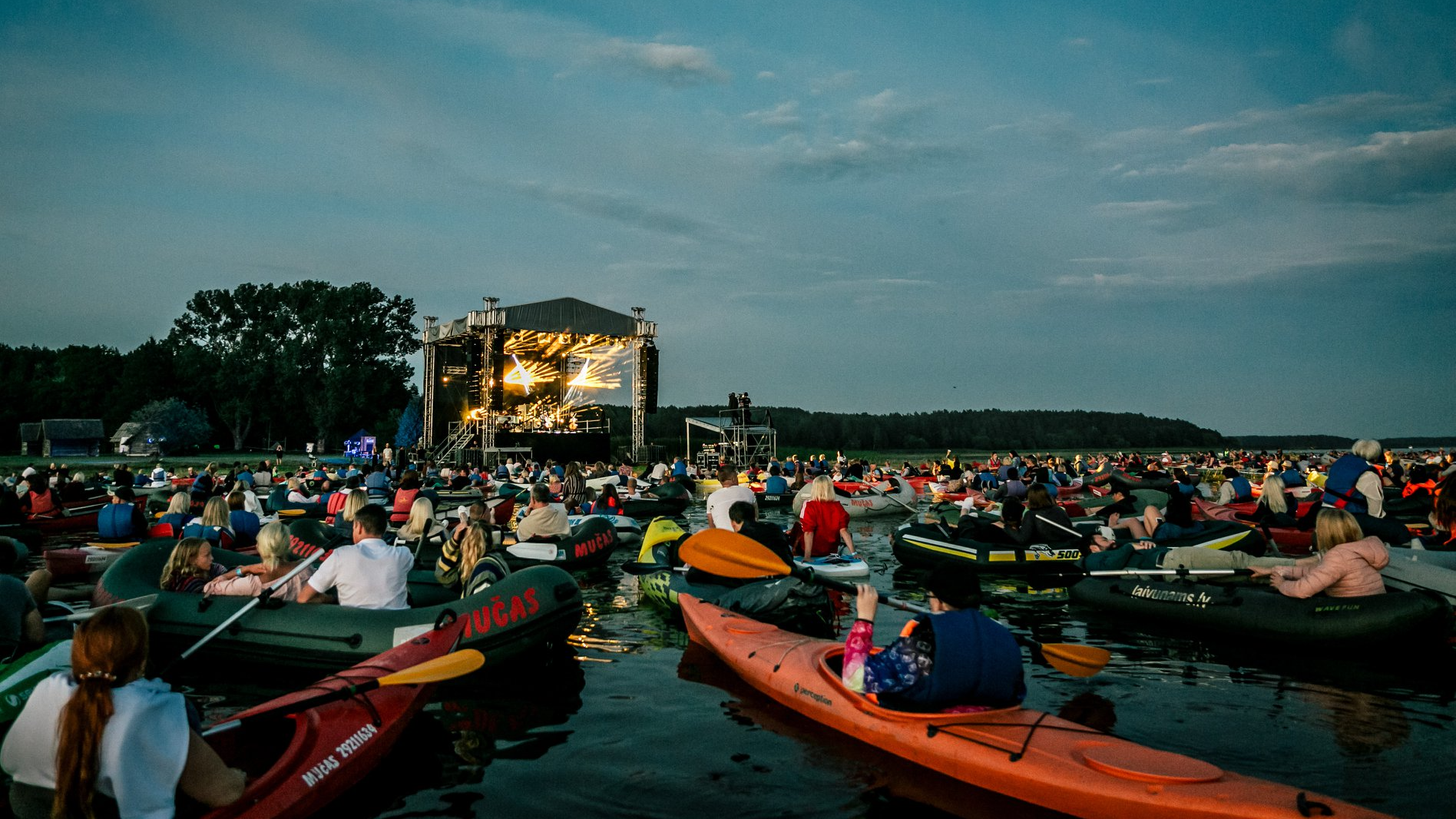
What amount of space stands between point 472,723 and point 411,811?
1323mm

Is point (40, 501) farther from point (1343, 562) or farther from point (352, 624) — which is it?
point (1343, 562)

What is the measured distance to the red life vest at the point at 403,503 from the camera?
13.0m

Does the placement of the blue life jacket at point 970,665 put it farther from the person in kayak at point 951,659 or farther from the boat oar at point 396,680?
the boat oar at point 396,680

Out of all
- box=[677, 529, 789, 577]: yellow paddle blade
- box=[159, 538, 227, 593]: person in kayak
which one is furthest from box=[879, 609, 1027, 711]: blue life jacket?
box=[159, 538, 227, 593]: person in kayak

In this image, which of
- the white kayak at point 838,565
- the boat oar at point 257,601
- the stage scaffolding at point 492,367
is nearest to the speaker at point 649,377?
the stage scaffolding at point 492,367

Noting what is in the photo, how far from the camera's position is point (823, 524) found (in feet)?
31.8

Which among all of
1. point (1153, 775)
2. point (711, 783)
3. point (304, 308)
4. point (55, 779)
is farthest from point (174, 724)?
point (304, 308)

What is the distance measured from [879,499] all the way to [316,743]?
17.7 meters

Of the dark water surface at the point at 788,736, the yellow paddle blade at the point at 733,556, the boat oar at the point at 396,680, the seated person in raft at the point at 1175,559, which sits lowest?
the dark water surface at the point at 788,736

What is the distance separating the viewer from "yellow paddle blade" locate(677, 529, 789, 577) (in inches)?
293

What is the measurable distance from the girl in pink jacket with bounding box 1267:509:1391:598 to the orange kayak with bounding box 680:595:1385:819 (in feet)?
12.2

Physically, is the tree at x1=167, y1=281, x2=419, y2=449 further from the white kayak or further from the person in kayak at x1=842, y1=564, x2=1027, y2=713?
the person in kayak at x1=842, y1=564, x2=1027, y2=713

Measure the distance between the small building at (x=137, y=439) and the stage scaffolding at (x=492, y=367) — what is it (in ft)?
70.3

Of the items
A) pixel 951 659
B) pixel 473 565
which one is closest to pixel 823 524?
pixel 473 565
